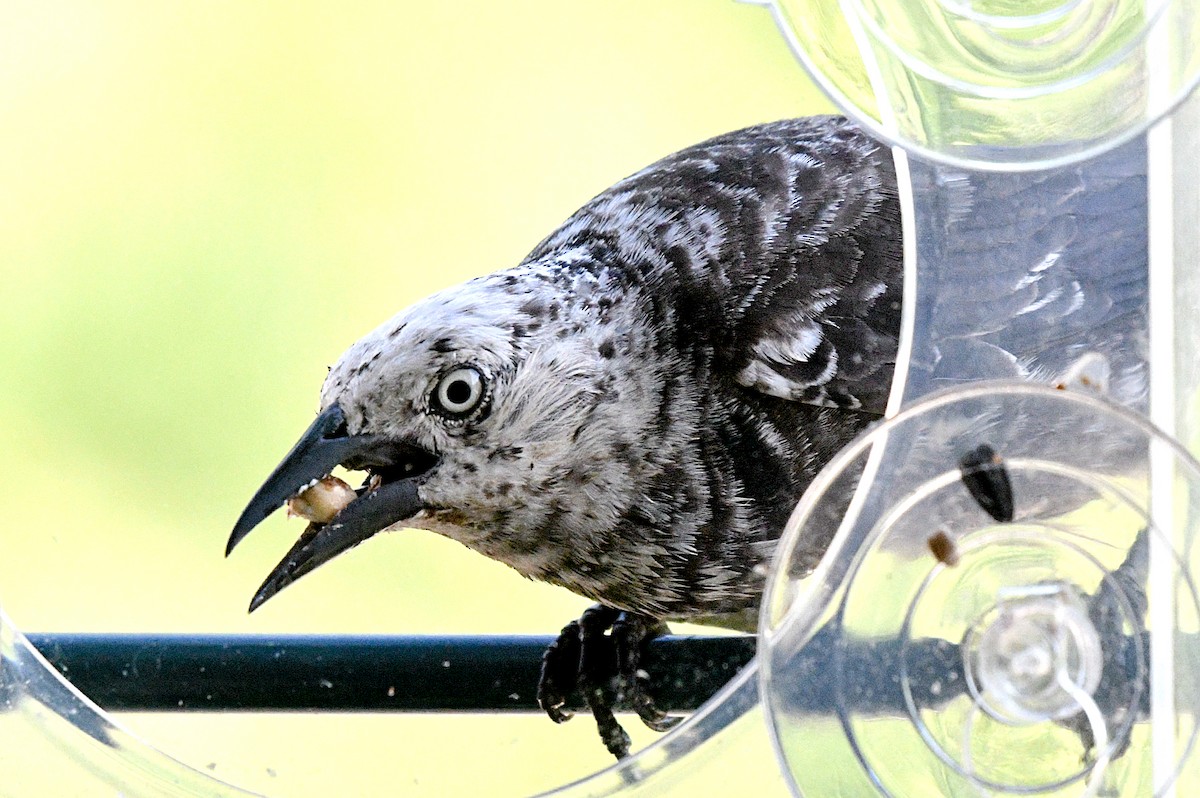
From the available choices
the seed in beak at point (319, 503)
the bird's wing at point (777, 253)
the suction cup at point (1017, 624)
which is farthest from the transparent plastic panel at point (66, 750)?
the bird's wing at point (777, 253)

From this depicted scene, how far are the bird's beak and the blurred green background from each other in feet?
2.62

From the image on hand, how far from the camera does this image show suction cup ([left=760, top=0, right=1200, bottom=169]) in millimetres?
1256

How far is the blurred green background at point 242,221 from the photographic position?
2658 millimetres

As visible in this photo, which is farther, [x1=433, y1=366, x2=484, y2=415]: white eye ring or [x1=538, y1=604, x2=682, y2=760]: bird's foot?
[x1=538, y1=604, x2=682, y2=760]: bird's foot

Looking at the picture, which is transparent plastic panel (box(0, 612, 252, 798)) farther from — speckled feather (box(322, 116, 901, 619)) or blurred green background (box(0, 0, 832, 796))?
blurred green background (box(0, 0, 832, 796))

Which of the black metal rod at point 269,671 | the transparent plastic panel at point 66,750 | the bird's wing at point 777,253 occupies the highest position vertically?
the bird's wing at point 777,253

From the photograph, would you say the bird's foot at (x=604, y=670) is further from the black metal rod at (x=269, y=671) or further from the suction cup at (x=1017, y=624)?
the suction cup at (x=1017, y=624)

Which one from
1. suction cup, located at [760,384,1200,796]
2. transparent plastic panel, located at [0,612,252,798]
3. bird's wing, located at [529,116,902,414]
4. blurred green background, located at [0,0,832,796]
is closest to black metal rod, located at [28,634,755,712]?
transparent plastic panel, located at [0,612,252,798]

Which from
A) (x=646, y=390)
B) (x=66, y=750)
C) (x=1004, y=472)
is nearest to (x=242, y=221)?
(x=646, y=390)

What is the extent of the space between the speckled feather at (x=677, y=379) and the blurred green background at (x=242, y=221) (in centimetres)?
44

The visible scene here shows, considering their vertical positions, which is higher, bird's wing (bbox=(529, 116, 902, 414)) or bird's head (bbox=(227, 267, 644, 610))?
bird's wing (bbox=(529, 116, 902, 414))

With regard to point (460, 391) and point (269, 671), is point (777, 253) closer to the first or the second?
point (460, 391)

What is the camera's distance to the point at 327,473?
1731mm

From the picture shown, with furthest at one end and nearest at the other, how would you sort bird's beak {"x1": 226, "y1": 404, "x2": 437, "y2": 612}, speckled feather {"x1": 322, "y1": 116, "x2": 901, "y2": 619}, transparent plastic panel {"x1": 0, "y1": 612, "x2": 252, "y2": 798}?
speckled feather {"x1": 322, "y1": 116, "x2": 901, "y2": 619} < bird's beak {"x1": 226, "y1": 404, "x2": 437, "y2": 612} < transparent plastic panel {"x1": 0, "y1": 612, "x2": 252, "y2": 798}
